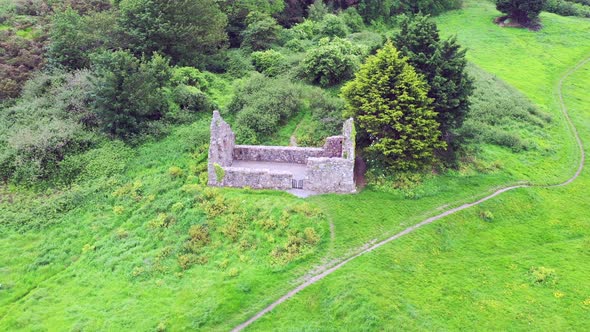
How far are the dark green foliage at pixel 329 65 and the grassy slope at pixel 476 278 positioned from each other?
2034 centimetres

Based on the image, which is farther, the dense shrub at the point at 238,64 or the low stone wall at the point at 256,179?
the dense shrub at the point at 238,64

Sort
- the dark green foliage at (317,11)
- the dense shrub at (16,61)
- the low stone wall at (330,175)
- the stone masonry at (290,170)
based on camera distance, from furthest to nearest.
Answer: the dark green foliage at (317,11)
the dense shrub at (16,61)
the stone masonry at (290,170)
the low stone wall at (330,175)

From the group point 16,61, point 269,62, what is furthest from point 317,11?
point 16,61

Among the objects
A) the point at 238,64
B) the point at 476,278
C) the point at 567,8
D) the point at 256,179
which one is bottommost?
the point at 476,278

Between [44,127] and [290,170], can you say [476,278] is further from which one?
[44,127]

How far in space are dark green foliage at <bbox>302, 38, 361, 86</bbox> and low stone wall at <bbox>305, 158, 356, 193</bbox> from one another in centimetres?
1625

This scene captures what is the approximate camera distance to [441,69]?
35.2 metres

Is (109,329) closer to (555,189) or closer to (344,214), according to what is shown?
(344,214)

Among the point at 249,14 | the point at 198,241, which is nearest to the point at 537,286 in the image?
the point at 198,241

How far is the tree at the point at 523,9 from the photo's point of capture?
71.8m

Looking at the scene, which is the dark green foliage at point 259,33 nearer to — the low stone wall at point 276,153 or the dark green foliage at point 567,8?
the low stone wall at point 276,153

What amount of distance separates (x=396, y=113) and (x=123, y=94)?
22.6 metres

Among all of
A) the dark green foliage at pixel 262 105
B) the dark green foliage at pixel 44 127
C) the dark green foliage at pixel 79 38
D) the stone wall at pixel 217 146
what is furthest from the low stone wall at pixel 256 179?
the dark green foliage at pixel 79 38

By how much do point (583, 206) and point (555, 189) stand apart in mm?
2476
